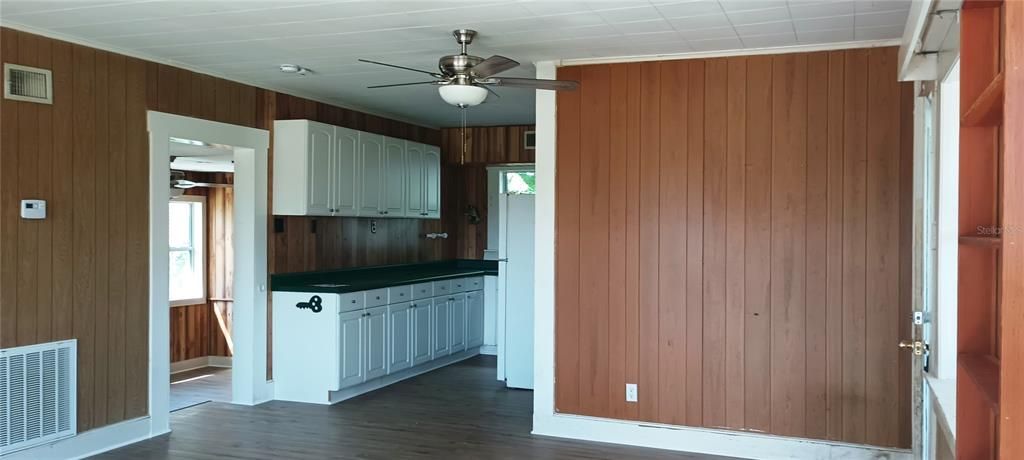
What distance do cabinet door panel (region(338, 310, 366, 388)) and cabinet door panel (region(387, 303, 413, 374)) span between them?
418mm

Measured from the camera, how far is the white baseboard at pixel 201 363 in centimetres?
744

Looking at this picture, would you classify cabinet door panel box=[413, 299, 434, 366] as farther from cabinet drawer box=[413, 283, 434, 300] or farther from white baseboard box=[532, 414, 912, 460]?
white baseboard box=[532, 414, 912, 460]

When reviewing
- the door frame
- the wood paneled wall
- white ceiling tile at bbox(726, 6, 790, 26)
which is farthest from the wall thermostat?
white ceiling tile at bbox(726, 6, 790, 26)

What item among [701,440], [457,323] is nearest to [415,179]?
[457,323]

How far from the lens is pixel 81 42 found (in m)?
4.51

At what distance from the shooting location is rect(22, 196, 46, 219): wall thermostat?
423 centimetres

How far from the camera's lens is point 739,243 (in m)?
4.74

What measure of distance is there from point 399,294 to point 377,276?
1.90ft

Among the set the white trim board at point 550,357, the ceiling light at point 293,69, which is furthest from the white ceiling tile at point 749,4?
the ceiling light at point 293,69

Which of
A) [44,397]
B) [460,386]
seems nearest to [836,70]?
[460,386]

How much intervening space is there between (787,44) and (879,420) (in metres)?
2.10

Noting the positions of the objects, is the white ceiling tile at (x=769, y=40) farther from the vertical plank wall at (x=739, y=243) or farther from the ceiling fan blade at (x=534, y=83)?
the ceiling fan blade at (x=534, y=83)

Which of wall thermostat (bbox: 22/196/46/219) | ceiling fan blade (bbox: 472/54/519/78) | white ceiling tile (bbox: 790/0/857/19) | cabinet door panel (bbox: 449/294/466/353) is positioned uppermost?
white ceiling tile (bbox: 790/0/857/19)

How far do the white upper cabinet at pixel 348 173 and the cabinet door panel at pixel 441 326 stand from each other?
0.91 meters
